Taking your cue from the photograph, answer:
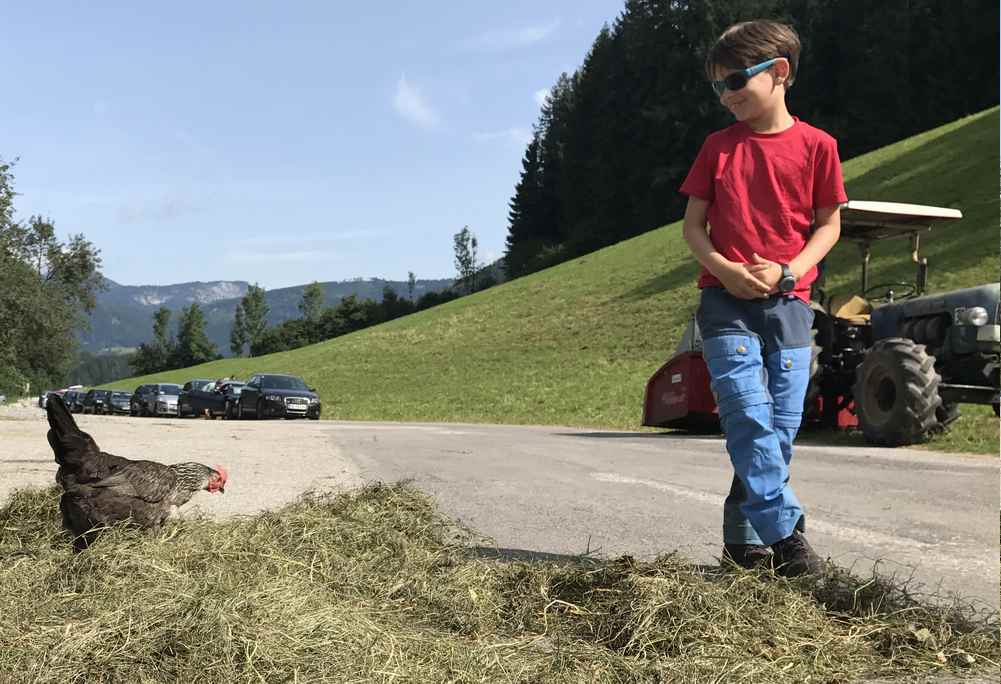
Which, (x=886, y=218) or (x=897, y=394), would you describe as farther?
(x=886, y=218)

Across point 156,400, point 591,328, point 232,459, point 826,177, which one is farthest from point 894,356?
point 156,400

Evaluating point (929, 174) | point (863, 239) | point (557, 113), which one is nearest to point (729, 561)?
point (863, 239)

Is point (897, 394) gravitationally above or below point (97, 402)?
above

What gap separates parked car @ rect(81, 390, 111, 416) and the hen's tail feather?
5272 cm

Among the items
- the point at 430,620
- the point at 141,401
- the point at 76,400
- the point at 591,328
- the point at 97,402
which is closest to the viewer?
the point at 430,620

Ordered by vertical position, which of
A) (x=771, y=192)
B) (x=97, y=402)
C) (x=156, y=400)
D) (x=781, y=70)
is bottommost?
(x=97, y=402)

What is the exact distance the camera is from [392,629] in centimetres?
307

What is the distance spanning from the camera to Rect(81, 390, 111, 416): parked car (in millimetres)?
53188

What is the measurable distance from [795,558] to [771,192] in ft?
4.91

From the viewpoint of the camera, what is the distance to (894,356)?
11297 mm

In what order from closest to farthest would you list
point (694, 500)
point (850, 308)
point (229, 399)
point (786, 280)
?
point (786, 280), point (694, 500), point (850, 308), point (229, 399)

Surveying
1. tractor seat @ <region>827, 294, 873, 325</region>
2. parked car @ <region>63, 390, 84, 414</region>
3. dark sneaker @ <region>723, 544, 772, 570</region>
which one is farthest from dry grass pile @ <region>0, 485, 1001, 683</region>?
parked car @ <region>63, 390, 84, 414</region>

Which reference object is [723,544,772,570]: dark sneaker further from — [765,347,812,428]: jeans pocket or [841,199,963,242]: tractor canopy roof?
[841,199,963,242]: tractor canopy roof

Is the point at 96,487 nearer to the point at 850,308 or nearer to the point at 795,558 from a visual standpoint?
the point at 795,558
